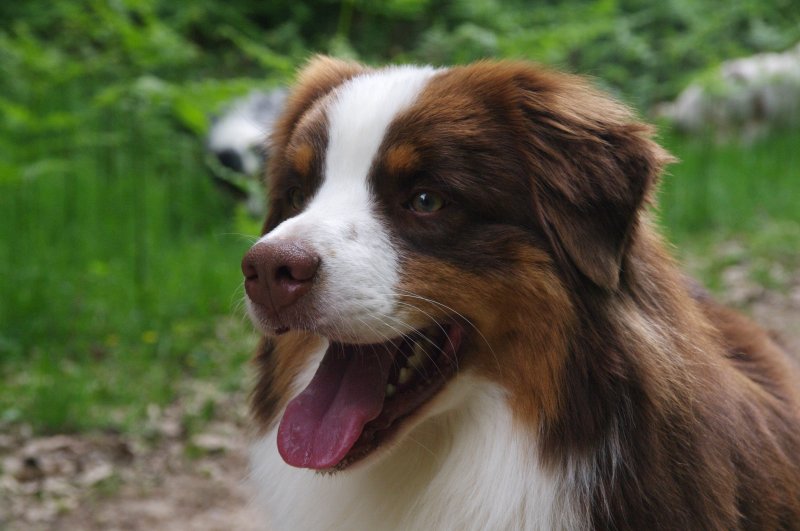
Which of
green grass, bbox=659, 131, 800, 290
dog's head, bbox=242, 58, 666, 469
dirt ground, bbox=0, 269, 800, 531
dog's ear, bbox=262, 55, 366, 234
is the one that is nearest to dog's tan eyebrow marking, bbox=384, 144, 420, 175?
dog's head, bbox=242, 58, 666, 469

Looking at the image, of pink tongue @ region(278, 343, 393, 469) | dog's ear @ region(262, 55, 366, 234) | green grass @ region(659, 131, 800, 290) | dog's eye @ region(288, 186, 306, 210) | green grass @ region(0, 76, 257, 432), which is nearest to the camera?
pink tongue @ region(278, 343, 393, 469)

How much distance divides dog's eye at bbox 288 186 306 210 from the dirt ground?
1.66m

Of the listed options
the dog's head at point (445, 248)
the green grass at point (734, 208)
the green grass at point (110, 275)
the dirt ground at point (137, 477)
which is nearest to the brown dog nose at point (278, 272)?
the dog's head at point (445, 248)

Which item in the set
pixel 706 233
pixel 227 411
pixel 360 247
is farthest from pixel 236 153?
pixel 360 247

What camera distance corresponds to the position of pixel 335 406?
9.02ft

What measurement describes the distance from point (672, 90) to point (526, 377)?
290 inches

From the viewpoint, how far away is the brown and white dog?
2.61 m

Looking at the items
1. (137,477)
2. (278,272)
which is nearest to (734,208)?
(137,477)

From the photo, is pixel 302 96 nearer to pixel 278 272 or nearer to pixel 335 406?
pixel 278 272

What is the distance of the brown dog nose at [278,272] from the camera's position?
2459mm

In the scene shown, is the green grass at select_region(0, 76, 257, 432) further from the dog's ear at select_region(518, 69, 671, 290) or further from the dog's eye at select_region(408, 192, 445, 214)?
the dog's ear at select_region(518, 69, 671, 290)

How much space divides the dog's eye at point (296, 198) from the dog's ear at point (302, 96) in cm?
12

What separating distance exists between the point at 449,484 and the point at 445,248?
702mm

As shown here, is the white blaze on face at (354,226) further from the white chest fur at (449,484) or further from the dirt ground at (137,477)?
the dirt ground at (137,477)
